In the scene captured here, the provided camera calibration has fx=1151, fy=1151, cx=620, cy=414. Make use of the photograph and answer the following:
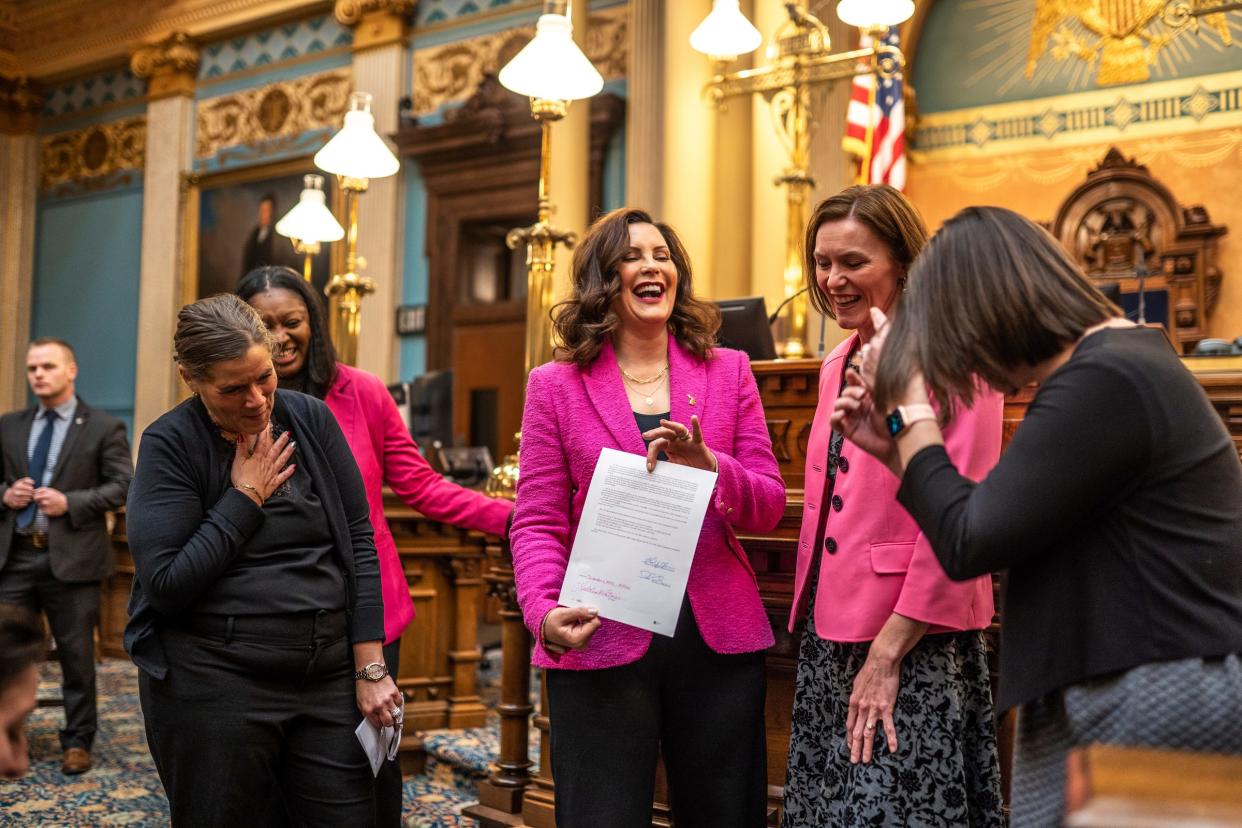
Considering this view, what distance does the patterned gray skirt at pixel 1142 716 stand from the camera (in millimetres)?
1256

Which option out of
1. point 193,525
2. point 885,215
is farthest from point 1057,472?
point 193,525

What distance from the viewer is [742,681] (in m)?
1.92

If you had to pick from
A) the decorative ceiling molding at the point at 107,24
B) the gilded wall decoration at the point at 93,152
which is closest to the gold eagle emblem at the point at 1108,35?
the decorative ceiling molding at the point at 107,24

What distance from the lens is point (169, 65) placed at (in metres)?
11.5

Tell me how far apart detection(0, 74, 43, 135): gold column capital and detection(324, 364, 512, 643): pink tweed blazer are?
1208cm

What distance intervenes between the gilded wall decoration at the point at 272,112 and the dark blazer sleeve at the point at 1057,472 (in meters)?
9.81

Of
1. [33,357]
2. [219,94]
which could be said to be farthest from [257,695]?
[219,94]

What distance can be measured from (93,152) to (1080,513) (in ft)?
42.7

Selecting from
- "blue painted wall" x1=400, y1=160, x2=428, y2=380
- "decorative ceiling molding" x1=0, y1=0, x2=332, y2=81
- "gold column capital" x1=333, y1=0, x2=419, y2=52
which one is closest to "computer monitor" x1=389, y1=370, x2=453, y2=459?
"blue painted wall" x1=400, y1=160, x2=428, y2=380

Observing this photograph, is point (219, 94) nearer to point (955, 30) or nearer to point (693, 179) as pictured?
point (693, 179)

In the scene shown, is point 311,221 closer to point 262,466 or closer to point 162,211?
point 262,466

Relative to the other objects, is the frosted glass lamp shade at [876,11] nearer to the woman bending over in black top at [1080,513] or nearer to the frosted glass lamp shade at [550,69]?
the frosted glass lamp shade at [550,69]

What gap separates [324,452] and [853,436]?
112cm

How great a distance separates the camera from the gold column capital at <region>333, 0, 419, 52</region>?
991 cm
